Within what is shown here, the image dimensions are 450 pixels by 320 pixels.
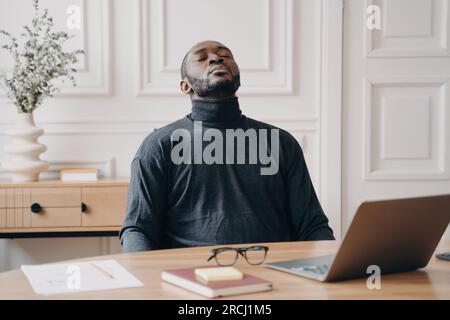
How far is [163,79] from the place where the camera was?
10.9 ft

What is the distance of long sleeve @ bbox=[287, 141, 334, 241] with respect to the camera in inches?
83.0

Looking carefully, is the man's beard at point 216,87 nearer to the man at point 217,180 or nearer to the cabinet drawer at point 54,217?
the man at point 217,180

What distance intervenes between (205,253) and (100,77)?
1960 mm

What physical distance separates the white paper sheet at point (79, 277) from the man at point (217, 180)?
1.73 feet

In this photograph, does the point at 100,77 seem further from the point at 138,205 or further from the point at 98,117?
the point at 138,205

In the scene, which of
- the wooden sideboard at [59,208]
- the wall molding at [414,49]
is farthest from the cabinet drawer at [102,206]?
the wall molding at [414,49]

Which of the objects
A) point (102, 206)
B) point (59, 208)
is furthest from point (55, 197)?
point (102, 206)

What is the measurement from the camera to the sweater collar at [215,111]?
2.24m

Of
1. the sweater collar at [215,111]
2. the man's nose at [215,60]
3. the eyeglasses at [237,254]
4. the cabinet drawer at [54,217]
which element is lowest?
the cabinet drawer at [54,217]

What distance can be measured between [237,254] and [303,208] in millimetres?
777

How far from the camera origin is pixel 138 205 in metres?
2.02

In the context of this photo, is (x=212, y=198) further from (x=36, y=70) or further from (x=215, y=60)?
(x=36, y=70)
